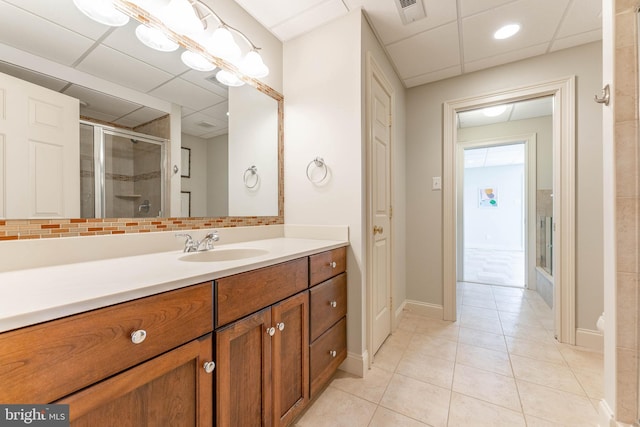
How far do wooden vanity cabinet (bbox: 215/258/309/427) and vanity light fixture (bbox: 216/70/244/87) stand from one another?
117cm

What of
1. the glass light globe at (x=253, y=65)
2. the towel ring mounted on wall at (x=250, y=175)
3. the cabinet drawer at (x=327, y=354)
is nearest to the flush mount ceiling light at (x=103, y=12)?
the glass light globe at (x=253, y=65)

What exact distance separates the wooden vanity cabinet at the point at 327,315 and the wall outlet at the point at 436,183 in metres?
1.39

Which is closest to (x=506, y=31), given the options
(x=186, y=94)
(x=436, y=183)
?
(x=436, y=183)

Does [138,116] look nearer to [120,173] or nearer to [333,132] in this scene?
[120,173]

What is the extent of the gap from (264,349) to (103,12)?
1499mm

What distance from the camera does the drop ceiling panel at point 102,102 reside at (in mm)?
987

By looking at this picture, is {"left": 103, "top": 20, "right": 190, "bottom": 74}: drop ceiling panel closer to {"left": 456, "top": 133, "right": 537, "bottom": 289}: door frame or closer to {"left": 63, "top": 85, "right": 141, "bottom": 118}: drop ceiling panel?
{"left": 63, "top": 85, "right": 141, "bottom": 118}: drop ceiling panel

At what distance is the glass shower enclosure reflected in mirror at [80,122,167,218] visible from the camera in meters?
1.00

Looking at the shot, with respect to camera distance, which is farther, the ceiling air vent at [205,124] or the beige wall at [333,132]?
the beige wall at [333,132]

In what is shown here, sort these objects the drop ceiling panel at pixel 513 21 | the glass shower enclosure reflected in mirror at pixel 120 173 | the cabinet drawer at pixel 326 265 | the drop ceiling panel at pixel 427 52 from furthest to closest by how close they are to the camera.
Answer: the drop ceiling panel at pixel 427 52 → the drop ceiling panel at pixel 513 21 → the cabinet drawer at pixel 326 265 → the glass shower enclosure reflected in mirror at pixel 120 173

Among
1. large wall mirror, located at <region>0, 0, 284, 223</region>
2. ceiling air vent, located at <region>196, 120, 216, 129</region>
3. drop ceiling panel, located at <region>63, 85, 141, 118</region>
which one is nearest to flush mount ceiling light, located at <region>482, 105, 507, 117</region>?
large wall mirror, located at <region>0, 0, 284, 223</region>

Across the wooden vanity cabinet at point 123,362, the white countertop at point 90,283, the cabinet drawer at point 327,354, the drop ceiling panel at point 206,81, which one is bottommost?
the cabinet drawer at point 327,354

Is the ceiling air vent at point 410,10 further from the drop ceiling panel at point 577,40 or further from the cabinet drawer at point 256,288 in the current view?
the cabinet drawer at point 256,288

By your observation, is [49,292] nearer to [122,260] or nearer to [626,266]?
[122,260]
